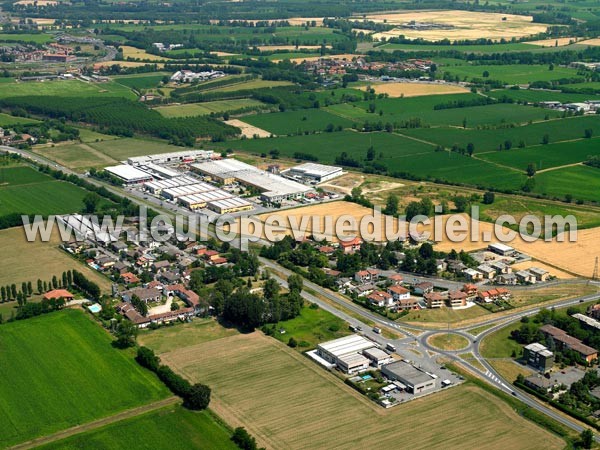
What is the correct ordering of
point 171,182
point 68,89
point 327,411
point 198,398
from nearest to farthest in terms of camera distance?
point 198,398, point 327,411, point 171,182, point 68,89

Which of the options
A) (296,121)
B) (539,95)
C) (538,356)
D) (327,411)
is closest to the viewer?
(327,411)

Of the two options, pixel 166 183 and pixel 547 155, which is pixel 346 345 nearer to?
pixel 166 183

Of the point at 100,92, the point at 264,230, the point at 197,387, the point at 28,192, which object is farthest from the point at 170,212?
the point at 100,92

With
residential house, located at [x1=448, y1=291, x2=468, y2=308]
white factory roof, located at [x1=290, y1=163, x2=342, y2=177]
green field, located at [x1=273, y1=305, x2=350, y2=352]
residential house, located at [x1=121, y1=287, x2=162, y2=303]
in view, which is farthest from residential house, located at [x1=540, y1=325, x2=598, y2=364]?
white factory roof, located at [x1=290, y1=163, x2=342, y2=177]

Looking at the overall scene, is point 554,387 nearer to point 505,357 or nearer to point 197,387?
point 505,357

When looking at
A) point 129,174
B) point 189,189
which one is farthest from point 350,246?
point 129,174
